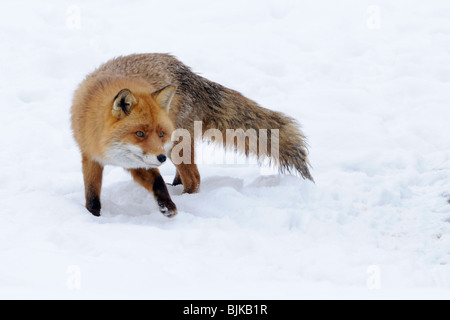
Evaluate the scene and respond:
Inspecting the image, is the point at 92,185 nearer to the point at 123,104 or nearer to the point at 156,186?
the point at 156,186

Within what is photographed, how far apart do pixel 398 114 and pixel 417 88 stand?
0.83 meters

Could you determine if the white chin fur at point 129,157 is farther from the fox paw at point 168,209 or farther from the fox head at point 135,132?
the fox paw at point 168,209

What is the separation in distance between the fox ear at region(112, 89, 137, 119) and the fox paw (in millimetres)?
926

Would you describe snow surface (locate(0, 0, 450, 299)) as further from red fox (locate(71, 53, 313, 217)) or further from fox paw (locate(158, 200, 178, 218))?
red fox (locate(71, 53, 313, 217))

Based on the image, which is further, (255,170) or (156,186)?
(255,170)

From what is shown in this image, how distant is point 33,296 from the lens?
10.7 feet

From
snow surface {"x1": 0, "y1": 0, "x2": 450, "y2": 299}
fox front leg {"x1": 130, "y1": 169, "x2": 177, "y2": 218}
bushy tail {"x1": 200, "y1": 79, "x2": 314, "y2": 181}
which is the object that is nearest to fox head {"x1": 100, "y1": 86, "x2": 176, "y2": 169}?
fox front leg {"x1": 130, "y1": 169, "x2": 177, "y2": 218}

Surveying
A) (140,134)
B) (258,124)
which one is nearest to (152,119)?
(140,134)

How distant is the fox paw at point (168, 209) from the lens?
16.8 ft

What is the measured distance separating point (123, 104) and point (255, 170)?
251 centimetres

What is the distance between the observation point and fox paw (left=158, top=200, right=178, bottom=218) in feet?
16.8

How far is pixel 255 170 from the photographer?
269 inches

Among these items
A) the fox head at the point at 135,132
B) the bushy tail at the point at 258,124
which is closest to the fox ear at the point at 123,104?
the fox head at the point at 135,132

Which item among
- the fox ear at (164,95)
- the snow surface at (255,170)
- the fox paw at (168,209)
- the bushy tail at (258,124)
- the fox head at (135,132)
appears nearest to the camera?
the snow surface at (255,170)
